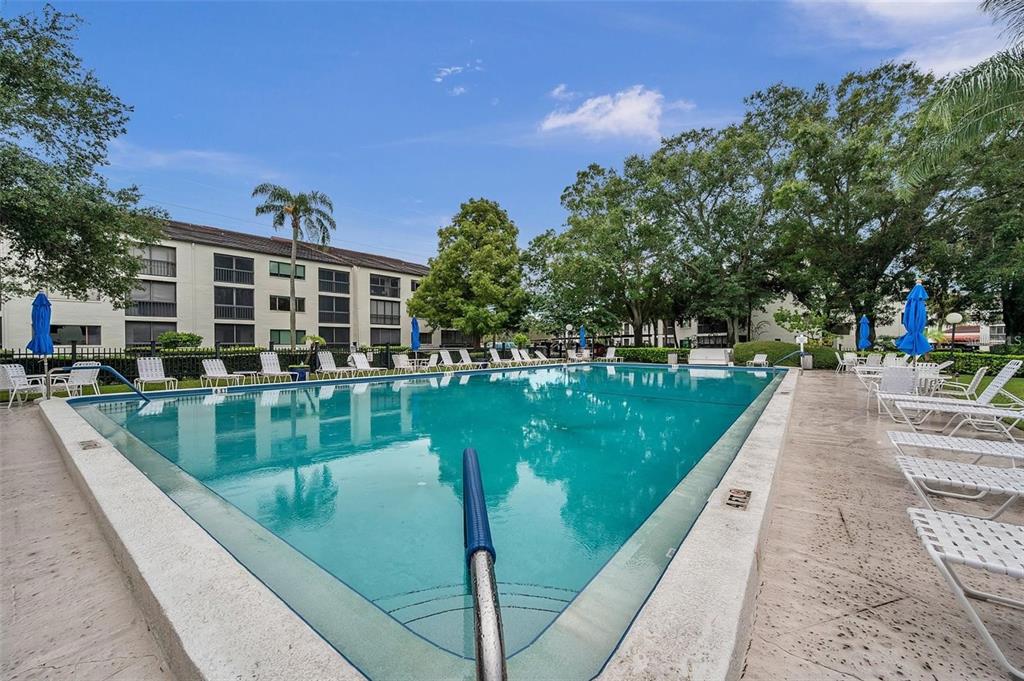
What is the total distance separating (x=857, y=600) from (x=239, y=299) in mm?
34164

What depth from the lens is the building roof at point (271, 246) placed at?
2800 centimetres

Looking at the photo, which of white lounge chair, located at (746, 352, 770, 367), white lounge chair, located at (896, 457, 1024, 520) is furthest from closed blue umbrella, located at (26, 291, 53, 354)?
white lounge chair, located at (746, 352, 770, 367)

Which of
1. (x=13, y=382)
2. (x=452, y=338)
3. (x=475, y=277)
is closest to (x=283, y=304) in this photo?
(x=452, y=338)

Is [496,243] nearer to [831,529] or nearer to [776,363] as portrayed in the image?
[776,363]

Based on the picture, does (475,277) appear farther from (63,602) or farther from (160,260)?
(63,602)

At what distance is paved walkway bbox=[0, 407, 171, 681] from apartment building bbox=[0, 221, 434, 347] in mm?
21795

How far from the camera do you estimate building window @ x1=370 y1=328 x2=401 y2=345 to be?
120 ft

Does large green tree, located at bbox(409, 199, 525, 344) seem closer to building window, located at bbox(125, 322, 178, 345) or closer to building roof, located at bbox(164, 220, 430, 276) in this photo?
building roof, located at bbox(164, 220, 430, 276)

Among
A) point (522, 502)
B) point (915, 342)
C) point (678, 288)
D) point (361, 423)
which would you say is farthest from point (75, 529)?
point (678, 288)

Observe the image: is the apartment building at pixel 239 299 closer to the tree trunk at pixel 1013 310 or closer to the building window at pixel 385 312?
the building window at pixel 385 312

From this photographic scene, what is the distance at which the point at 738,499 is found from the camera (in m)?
3.14

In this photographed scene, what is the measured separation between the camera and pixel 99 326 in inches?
966

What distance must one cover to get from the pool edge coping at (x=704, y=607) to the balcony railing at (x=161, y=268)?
32491 mm

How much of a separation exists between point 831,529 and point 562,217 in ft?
97.0
